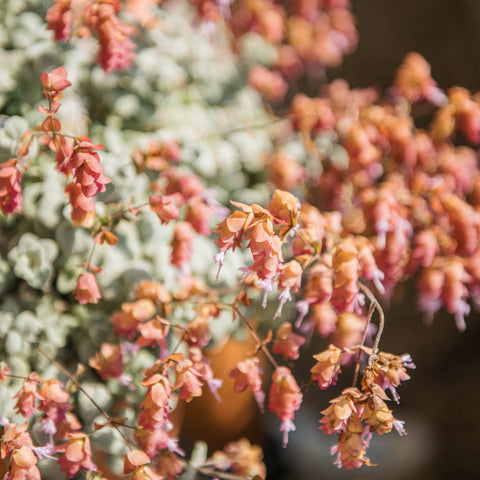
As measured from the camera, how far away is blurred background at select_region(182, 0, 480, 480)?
1345 mm

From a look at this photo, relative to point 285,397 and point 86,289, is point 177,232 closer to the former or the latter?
point 86,289

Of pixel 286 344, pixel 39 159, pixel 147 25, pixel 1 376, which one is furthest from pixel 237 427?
pixel 147 25

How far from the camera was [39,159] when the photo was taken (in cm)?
86

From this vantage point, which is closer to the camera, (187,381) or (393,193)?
(187,381)

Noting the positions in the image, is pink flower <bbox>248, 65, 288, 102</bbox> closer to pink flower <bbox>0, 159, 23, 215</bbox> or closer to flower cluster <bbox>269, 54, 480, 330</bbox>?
flower cluster <bbox>269, 54, 480, 330</bbox>

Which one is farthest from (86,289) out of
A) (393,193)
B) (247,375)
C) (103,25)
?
(393,193)

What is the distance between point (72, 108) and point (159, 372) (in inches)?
18.7

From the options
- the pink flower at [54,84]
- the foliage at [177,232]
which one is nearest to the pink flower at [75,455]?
the foliage at [177,232]

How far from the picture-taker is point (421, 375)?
146 cm

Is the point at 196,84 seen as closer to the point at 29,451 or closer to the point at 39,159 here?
the point at 39,159

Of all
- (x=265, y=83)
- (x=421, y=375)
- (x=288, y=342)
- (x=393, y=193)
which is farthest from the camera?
(x=421, y=375)

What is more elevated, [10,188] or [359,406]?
[10,188]

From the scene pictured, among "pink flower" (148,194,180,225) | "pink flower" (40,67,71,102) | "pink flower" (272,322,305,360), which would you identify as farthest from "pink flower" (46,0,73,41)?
"pink flower" (272,322,305,360)

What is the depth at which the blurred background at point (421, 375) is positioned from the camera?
1345 millimetres
